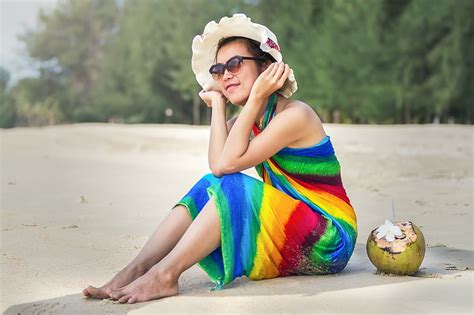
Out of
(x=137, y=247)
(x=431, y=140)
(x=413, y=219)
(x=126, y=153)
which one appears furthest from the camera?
(x=126, y=153)

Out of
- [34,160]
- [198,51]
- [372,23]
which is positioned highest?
[372,23]

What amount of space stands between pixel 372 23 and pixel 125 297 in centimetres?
1999

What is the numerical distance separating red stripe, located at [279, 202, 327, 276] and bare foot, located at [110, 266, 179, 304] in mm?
506

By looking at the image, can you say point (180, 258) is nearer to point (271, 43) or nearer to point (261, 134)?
point (261, 134)

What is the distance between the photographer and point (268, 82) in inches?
133

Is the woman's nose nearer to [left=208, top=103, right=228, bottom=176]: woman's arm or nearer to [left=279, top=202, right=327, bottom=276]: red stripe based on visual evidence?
[left=208, top=103, right=228, bottom=176]: woman's arm

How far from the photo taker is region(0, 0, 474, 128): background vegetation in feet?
70.2

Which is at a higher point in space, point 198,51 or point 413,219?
point 198,51

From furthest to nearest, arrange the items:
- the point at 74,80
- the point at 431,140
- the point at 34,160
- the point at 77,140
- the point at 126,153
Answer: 1. the point at 74,80
2. the point at 77,140
3. the point at 126,153
4. the point at 431,140
5. the point at 34,160

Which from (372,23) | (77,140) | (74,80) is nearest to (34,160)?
(77,140)

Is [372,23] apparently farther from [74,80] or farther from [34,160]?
[74,80]

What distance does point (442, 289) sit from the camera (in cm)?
316

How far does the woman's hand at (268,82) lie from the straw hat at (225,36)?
0.27 feet

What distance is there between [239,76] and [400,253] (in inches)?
41.4
